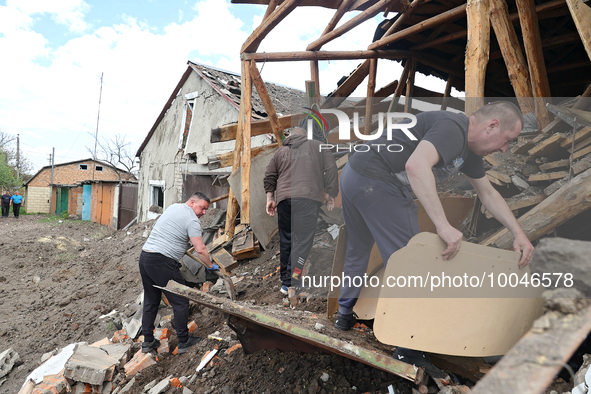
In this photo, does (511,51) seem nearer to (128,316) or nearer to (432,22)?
(432,22)

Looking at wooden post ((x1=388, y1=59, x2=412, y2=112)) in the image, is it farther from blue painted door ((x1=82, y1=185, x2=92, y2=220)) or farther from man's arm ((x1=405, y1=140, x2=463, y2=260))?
blue painted door ((x1=82, y1=185, x2=92, y2=220))

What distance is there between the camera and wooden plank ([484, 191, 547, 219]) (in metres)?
2.26

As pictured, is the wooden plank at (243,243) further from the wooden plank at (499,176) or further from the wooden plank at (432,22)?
the wooden plank at (432,22)

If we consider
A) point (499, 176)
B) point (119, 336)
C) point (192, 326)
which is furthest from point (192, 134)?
point (499, 176)

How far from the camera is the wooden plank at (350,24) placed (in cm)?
389

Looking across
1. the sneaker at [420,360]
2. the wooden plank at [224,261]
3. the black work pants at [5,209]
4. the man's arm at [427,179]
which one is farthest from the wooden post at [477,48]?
the black work pants at [5,209]

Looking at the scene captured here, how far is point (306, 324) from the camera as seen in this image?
231 cm

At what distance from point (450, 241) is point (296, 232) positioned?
1.99 m

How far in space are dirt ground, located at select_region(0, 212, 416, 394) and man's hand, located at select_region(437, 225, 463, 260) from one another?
2.57ft

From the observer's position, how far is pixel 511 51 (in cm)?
279

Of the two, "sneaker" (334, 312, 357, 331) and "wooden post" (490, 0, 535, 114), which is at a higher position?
"wooden post" (490, 0, 535, 114)

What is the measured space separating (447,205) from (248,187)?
2945mm

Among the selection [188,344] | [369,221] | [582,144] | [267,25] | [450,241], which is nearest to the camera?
[450,241]

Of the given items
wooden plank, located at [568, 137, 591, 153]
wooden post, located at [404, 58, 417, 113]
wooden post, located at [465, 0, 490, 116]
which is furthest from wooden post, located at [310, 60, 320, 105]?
wooden plank, located at [568, 137, 591, 153]
